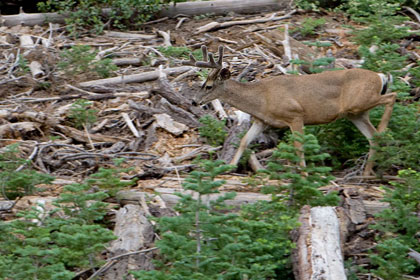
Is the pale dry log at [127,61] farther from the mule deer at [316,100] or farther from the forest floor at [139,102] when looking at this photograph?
the mule deer at [316,100]

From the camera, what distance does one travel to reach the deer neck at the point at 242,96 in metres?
Result: 9.82

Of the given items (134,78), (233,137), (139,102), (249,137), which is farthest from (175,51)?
(249,137)

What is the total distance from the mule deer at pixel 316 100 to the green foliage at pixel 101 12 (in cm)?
482

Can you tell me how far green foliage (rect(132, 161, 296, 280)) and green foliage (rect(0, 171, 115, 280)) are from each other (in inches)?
25.1

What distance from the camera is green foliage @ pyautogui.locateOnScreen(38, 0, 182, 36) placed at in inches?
563

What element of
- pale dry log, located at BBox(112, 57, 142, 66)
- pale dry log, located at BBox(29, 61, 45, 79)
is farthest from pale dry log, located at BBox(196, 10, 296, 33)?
pale dry log, located at BBox(29, 61, 45, 79)

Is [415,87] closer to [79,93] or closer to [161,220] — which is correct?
[79,93]

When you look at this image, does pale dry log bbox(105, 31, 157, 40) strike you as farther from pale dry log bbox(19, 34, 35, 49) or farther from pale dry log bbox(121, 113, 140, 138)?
Answer: pale dry log bbox(121, 113, 140, 138)

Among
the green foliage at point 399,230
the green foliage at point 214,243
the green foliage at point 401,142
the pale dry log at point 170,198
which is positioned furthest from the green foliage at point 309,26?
the green foliage at point 214,243

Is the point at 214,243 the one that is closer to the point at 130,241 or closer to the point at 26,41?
the point at 130,241

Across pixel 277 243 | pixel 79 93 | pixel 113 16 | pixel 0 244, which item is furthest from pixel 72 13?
pixel 277 243

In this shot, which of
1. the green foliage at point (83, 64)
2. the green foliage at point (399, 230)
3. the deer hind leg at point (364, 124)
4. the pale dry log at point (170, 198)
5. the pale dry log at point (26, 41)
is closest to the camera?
the green foliage at point (399, 230)

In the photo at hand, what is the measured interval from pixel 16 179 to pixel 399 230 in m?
4.19

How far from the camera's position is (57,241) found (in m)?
6.81
